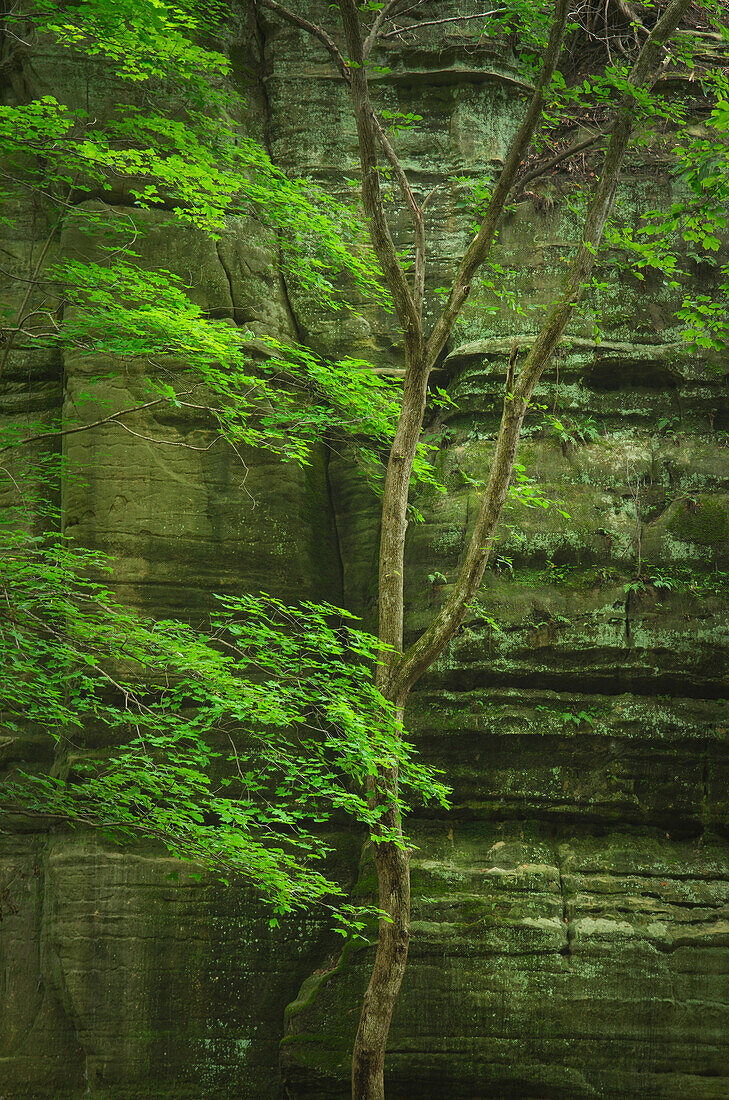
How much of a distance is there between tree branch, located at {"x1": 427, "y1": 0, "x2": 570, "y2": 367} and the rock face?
4.52 feet

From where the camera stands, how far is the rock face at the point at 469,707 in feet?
27.1

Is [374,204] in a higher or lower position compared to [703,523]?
higher

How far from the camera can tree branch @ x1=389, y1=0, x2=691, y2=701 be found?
23.6 ft

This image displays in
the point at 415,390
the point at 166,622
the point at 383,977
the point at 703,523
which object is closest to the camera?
the point at 166,622

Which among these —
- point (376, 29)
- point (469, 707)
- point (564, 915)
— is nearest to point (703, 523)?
point (469, 707)

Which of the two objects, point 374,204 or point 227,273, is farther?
point 227,273

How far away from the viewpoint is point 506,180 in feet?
23.7

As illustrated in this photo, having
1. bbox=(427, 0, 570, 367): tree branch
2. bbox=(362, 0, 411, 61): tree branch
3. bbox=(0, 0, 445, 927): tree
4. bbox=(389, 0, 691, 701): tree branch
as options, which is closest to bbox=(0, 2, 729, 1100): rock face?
bbox=(389, 0, 691, 701): tree branch

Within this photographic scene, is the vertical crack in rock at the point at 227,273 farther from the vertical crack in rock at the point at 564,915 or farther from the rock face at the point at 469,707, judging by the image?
the vertical crack in rock at the point at 564,915

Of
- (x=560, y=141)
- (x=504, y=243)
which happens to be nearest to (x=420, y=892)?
(x=504, y=243)

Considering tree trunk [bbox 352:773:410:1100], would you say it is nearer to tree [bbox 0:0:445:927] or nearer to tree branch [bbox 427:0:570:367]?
tree [bbox 0:0:445:927]

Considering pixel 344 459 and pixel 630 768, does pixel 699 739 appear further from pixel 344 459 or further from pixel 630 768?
pixel 344 459

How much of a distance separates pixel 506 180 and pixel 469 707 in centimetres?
519

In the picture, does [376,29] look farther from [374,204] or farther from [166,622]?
[166,622]
